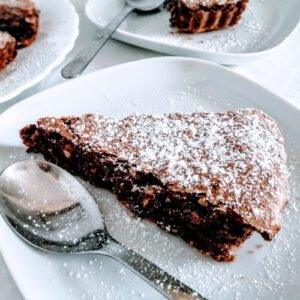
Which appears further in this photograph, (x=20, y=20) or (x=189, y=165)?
(x=20, y=20)

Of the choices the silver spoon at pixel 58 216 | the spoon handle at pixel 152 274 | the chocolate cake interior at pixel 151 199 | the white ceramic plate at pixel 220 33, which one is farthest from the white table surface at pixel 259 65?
the spoon handle at pixel 152 274

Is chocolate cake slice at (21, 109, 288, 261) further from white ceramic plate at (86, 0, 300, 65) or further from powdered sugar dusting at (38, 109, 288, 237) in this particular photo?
white ceramic plate at (86, 0, 300, 65)

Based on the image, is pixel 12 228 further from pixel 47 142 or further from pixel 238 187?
pixel 238 187

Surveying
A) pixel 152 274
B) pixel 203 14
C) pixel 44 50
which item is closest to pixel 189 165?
pixel 152 274

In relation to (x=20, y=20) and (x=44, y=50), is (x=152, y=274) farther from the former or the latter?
(x=20, y=20)

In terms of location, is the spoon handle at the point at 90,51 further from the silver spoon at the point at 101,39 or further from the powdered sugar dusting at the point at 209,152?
the powdered sugar dusting at the point at 209,152

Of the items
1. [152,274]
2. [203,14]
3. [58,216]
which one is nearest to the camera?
[152,274]

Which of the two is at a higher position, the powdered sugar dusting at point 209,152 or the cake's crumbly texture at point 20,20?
the powdered sugar dusting at point 209,152
